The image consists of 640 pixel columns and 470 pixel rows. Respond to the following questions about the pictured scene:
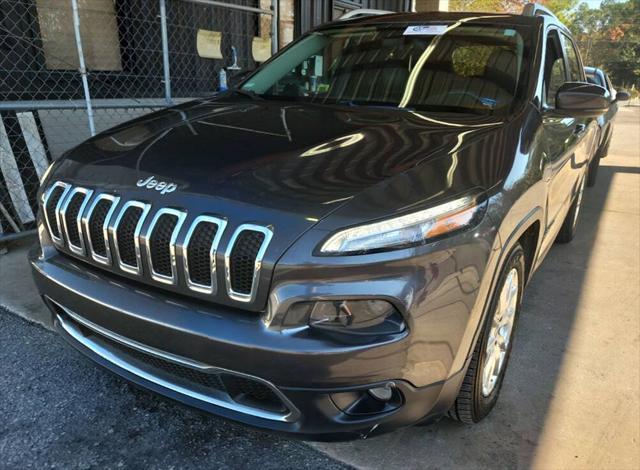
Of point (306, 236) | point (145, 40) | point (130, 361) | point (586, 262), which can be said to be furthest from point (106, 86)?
point (586, 262)

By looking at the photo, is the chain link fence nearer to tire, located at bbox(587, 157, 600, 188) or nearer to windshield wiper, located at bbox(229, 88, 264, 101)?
windshield wiper, located at bbox(229, 88, 264, 101)

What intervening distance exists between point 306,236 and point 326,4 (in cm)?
751

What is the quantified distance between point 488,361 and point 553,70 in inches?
73.0

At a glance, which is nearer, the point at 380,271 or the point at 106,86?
the point at 380,271

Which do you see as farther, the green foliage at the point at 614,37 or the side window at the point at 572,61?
the green foliage at the point at 614,37

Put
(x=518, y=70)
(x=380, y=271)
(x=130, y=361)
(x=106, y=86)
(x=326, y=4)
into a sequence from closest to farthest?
(x=380, y=271) < (x=130, y=361) < (x=518, y=70) < (x=106, y=86) < (x=326, y=4)

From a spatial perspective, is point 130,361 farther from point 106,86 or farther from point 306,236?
point 106,86

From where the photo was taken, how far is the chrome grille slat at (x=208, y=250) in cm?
166

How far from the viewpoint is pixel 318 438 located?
1.68 metres

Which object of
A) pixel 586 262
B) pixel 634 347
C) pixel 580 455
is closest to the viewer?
pixel 580 455

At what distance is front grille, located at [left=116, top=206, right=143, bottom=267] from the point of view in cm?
184

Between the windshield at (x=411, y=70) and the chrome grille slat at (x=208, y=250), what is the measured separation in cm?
145

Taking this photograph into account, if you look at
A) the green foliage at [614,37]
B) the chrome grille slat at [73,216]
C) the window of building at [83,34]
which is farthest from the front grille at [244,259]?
the green foliage at [614,37]

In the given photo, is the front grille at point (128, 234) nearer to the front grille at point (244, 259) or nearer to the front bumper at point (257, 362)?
the front bumper at point (257, 362)
